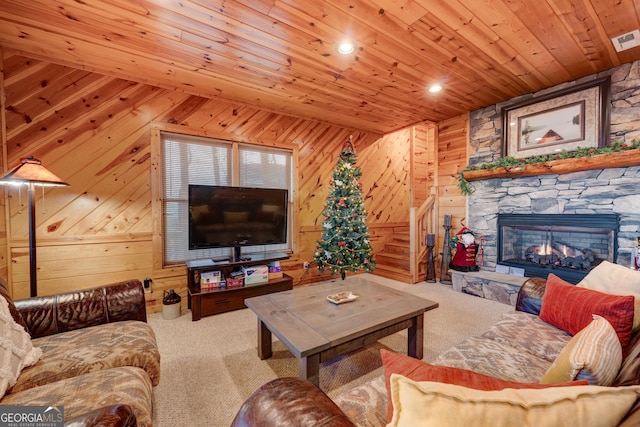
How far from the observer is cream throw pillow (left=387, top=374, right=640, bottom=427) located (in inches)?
19.8

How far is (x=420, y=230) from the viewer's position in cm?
443

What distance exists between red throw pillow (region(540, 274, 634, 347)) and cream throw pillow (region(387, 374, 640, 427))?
1.18m

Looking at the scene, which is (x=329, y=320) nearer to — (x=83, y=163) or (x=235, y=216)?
(x=235, y=216)

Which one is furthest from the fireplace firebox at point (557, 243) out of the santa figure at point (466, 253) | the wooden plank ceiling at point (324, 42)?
the wooden plank ceiling at point (324, 42)

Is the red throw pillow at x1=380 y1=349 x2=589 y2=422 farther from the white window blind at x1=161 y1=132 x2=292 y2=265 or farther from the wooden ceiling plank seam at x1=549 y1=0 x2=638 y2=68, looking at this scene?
the white window blind at x1=161 y1=132 x2=292 y2=265

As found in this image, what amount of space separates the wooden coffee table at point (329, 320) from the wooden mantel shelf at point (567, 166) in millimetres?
2555

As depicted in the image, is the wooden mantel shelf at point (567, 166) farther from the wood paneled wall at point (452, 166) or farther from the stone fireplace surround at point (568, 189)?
the wood paneled wall at point (452, 166)

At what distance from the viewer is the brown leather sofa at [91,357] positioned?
1032 mm

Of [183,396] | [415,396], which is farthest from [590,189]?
[183,396]

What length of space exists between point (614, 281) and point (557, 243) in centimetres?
221

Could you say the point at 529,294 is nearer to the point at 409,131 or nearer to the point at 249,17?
the point at 249,17

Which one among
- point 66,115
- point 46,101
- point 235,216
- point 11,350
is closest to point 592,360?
point 11,350

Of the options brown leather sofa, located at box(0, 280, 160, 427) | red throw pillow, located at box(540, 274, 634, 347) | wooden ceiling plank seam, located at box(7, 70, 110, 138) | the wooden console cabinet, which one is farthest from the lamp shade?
red throw pillow, located at box(540, 274, 634, 347)

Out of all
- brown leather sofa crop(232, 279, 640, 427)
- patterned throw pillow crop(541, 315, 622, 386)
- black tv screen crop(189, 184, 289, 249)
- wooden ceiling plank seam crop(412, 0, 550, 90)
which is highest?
wooden ceiling plank seam crop(412, 0, 550, 90)
